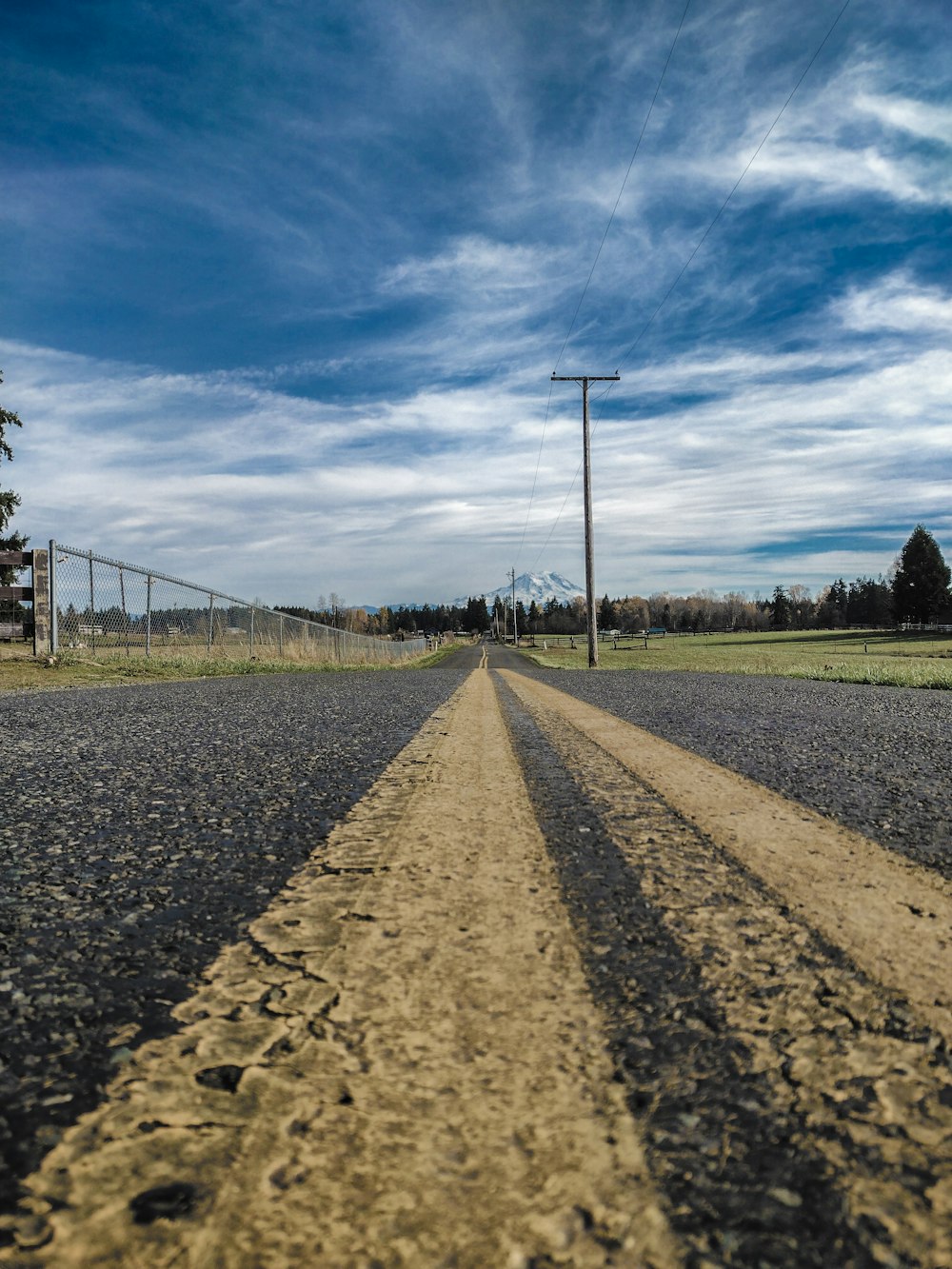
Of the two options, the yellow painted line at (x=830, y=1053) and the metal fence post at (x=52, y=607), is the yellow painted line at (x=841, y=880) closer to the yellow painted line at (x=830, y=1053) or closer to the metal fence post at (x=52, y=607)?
the yellow painted line at (x=830, y=1053)

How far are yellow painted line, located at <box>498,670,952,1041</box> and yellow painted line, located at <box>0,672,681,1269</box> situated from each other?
25.9 inches

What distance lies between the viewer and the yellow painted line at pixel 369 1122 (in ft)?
2.71

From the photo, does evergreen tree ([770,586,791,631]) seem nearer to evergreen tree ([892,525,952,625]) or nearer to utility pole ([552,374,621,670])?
evergreen tree ([892,525,952,625])

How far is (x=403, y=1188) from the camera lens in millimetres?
903

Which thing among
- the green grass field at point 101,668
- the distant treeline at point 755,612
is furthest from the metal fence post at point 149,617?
the distant treeline at point 755,612

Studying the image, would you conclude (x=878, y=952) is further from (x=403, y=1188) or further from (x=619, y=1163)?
(x=403, y=1188)

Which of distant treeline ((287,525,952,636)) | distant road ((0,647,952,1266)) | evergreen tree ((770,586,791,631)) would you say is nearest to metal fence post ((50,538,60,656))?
distant road ((0,647,952,1266))

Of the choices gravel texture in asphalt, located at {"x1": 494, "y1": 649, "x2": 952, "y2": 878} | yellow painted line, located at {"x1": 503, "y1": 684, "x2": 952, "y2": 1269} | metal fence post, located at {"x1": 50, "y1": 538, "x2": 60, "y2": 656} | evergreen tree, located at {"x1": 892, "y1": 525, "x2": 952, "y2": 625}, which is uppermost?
evergreen tree, located at {"x1": 892, "y1": 525, "x2": 952, "y2": 625}

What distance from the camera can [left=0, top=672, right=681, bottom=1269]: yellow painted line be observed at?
2.71 feet

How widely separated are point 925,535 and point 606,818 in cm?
10180

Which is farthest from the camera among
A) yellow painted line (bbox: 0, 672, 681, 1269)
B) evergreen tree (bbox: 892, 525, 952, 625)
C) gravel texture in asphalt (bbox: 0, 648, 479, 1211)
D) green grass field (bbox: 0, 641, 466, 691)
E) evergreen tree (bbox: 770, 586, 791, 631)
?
evergreen tree (bbox: 770, 586, 791, 631)

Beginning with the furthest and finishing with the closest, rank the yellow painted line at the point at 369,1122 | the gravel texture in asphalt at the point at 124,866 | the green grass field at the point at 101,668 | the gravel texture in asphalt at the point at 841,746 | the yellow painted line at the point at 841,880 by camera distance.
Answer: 1. the green grass field at the point at 101,668
2. the gravel texture in asphalt at the point at 841,746
3. the yellow painted line at the point at 841,880
4. the gravel texture in asphalt at the point at 124,866
5. the yellow painted line at the point at 369,1122

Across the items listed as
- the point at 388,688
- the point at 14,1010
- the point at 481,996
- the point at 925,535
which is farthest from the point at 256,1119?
the point at 925,535

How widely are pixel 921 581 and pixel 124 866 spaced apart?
338 ft
